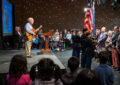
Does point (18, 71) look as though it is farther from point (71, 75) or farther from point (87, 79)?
point (87, 79)

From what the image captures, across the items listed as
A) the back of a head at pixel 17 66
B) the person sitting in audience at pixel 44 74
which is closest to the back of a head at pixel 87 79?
the person sitting in audience at pixel 44 74

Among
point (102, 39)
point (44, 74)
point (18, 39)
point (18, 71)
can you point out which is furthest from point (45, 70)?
point (18, 39)

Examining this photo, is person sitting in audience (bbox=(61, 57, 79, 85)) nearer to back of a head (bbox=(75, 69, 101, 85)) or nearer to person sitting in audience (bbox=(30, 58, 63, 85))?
person sitting in audience (bbox=(30, 58, 63, 85))

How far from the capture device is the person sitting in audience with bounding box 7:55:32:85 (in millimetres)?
1894

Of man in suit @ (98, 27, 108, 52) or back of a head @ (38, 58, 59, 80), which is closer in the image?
back of a head @ (38, 58, 59, 80)

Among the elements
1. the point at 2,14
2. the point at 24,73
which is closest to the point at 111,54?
A: the point at 24,73

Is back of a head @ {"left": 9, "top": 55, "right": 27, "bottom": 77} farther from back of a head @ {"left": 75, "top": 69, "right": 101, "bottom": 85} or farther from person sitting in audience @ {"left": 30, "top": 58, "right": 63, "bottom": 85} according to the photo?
back of a head @ {"left": 75, "top": 69, "right": 101, "bottom": 85}

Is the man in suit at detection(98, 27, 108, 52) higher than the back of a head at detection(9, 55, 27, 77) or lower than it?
higher

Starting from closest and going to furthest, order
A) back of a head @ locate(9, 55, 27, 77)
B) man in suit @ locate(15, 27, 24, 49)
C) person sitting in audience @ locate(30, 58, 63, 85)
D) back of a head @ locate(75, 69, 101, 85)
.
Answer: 1. back of a head @ locate(75, 69, 101, 85)
2. person sitting in audience @ locate(30, 58, 63, 85)
3. back of a head @ locate(9, 55, 27, 77)
4. man in suit @ locate(15, 27, 24, 49)

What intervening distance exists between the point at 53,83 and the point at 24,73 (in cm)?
46

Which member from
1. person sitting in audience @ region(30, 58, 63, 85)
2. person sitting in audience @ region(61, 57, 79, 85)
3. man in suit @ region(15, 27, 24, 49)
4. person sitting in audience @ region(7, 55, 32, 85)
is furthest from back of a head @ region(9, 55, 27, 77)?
man in suit @ region(15, 27, 24, 49)

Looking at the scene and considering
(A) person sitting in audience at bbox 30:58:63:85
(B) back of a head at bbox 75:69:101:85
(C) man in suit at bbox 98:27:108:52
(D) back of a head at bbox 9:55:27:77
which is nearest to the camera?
(B) back of a head at bbox 75:69:101:85

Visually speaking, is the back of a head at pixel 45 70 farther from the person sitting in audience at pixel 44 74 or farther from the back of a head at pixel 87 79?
the back of a head at pixel 87 79

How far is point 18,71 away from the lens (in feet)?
6.23
